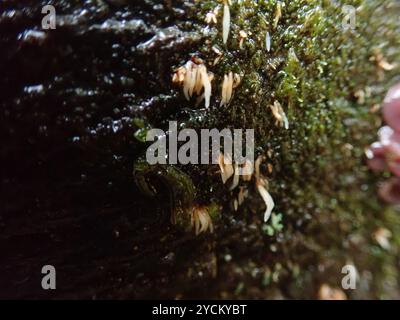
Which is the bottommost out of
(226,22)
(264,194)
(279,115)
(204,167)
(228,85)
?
(264,194)

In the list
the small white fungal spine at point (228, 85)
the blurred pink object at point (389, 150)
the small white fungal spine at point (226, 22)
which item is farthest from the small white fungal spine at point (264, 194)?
the small white fungal spine at point (226, 22)

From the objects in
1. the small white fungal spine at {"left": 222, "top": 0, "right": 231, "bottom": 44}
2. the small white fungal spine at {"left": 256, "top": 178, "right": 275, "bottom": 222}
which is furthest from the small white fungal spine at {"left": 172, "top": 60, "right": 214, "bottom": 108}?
the small white fungal spine at {"left": 256, "top": 178, "right": 275, "bottom": 222}

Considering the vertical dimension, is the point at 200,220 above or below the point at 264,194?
below

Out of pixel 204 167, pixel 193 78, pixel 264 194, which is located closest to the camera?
pixel 193 78

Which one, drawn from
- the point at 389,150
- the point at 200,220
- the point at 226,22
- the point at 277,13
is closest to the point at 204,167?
the point at 200,220

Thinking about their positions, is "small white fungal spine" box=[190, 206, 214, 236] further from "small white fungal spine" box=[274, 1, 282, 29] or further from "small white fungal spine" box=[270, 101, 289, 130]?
"small white fungal spine" box=[274, 1, 282, 29]

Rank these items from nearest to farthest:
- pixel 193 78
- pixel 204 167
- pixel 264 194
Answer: pixel 193 78
pixel 204 167
pixel 264 194

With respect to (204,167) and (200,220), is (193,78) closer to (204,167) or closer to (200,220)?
(204,167)

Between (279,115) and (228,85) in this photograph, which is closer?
(228,85)

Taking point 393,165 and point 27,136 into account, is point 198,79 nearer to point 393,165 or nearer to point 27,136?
point 27,136
